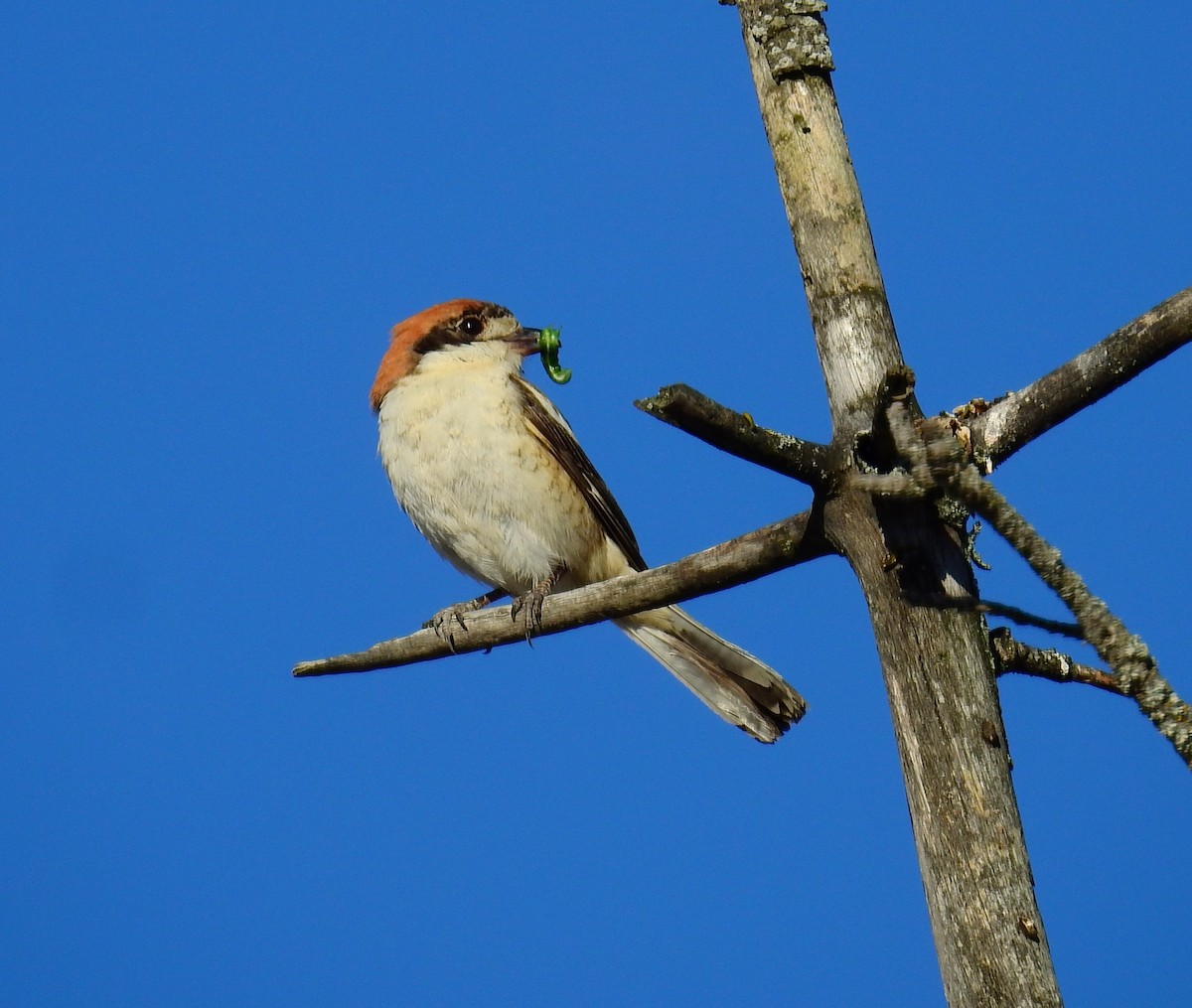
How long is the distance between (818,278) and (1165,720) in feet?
5.28

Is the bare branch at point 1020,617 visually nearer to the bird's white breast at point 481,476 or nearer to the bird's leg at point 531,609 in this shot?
the bird's leg at point 531,609

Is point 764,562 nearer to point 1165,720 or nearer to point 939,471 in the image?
point 939,471

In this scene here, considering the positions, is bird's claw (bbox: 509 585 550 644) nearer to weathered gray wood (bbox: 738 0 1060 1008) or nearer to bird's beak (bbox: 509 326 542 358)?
weathered gray wood (bbox: 738 0 1060 1008)

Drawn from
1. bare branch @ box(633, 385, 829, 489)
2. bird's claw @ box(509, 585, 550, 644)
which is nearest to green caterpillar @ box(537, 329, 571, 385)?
bird's claw @ box(509, 585, 550, 644)

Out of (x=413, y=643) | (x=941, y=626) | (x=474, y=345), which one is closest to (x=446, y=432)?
(x=474, y=345)

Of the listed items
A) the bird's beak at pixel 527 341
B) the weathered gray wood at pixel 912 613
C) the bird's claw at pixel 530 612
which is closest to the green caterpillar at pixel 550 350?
the bird's beak at pixel 527 341

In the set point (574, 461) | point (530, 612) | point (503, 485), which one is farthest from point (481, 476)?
point (530, 612)

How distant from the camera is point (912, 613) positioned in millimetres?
3312

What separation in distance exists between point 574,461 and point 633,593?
7.27 feet

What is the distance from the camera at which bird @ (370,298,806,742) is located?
5754 mm

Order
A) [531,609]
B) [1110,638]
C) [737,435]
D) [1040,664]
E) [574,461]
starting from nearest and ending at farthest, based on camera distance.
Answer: [1110,638] → [737,435] → [1040,664] → [531,609] → [574,461]

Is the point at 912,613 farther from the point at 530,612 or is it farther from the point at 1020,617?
the point at 530,612

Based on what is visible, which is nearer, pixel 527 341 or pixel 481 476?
pixel 481 476

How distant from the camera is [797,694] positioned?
17.2ft
